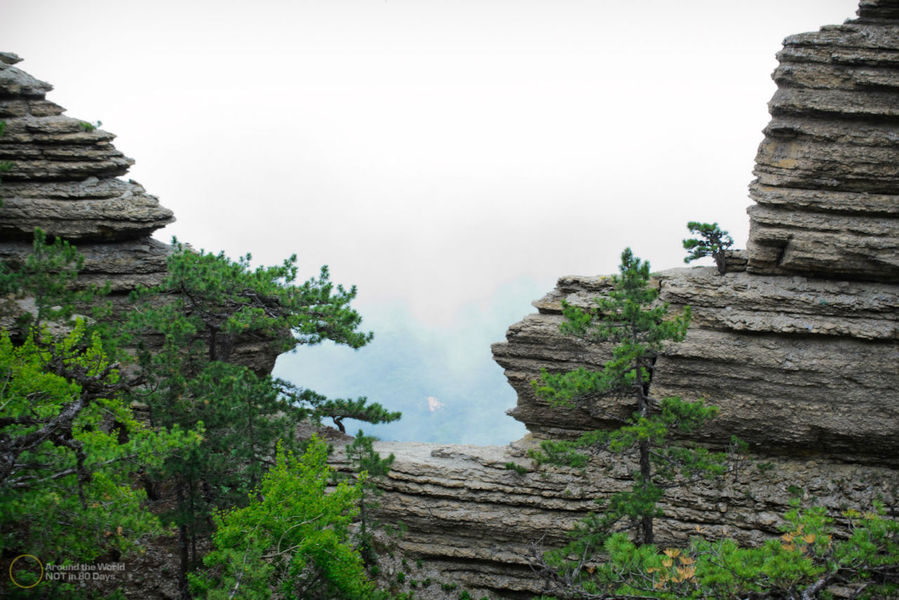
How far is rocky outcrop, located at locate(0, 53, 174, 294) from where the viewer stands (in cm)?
2458

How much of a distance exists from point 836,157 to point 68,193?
29937 mm

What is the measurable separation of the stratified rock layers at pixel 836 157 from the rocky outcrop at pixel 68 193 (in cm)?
2491

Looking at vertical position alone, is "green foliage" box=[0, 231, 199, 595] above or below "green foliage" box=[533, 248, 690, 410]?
below

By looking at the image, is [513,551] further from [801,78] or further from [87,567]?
[801,78]

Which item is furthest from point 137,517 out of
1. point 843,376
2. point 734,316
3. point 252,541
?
point 843,376

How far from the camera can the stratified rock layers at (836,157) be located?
22000mm

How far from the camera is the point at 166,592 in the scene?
19031 millimetres

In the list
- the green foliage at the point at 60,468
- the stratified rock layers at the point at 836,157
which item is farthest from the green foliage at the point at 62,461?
the stratified rock layers at the point at 836,157

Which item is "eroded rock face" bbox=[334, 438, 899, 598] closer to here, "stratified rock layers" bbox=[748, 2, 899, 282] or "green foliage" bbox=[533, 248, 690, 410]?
"green foliage" bbox=[533, 248, 690, 410]

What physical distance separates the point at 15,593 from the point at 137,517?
9.86 ft

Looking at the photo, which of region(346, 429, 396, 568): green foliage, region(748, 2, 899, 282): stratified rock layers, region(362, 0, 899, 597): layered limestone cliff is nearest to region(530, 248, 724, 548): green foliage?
region(362, 0, 899, 597): layered limestone cliff

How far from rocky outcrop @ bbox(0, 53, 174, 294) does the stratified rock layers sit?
2491 cm

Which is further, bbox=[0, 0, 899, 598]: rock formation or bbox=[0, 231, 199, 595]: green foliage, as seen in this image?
bbox=[0, 0, 899, 598]: rock formation

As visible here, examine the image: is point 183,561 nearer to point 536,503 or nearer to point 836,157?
point 536,503
